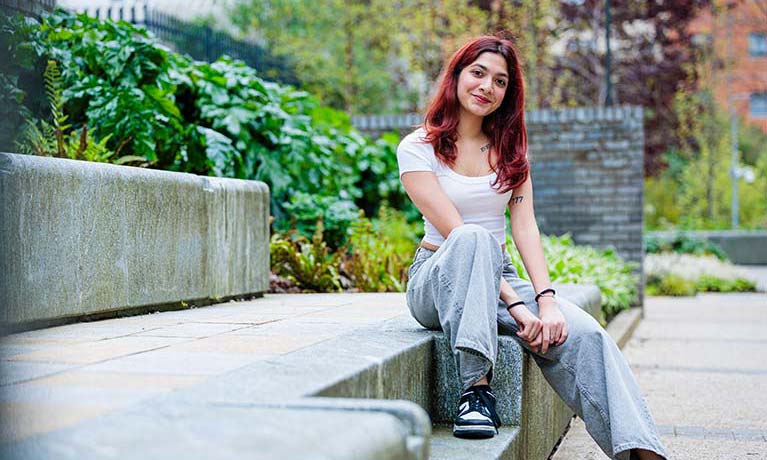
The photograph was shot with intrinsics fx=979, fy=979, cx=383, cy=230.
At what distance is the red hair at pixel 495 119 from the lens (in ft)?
11.9

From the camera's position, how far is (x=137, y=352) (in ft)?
9.52

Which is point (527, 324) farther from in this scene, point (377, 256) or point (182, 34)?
point (182, 34)

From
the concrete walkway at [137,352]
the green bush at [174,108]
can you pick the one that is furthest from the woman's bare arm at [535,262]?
the green bush at [174,108]

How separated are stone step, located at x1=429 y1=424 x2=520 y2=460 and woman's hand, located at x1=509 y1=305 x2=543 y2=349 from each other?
0.30 meters

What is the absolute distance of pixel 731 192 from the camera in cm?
2998

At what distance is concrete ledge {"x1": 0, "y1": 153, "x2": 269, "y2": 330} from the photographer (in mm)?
3408

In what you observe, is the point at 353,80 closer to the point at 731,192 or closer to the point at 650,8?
the point at 650,8

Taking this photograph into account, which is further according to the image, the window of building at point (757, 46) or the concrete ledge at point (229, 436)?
the window of building at point (757, 46)

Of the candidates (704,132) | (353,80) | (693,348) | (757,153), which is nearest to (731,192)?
(704,132)

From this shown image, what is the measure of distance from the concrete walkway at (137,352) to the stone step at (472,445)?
19.1 inches

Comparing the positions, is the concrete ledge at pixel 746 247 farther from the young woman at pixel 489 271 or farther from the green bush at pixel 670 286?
the young woman at pixel 489 271

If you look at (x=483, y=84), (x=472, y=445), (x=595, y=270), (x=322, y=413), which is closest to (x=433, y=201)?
(x=483, y=84)

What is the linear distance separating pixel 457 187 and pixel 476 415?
88 centimetres

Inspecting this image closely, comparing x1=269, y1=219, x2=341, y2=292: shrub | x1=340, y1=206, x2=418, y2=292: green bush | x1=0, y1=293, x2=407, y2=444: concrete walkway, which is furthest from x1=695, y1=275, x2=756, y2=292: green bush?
x1=0, y1=293, x2=407, y2=444: concrete walkway
